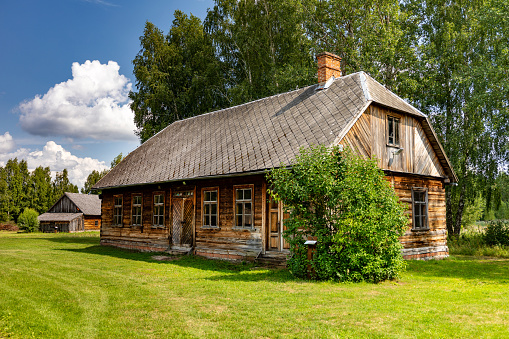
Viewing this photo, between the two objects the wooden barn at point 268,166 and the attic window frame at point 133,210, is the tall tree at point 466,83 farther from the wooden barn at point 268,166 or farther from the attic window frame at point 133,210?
the attic window frame at point 133,210

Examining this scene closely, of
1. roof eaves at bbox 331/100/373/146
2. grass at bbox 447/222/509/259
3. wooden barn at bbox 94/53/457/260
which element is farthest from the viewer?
grass at bbox 447/222/509/259

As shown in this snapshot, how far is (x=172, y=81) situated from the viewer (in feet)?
114

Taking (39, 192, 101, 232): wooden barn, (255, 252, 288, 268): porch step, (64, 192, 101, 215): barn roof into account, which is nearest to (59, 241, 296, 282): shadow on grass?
(255, 252, 288, 268): porch step

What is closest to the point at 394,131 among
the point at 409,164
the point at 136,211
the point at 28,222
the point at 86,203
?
the point at 409,164

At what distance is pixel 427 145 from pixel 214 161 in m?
8.89

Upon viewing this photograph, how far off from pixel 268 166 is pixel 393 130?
5403 millimetres

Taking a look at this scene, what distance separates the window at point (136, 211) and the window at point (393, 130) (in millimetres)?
12418

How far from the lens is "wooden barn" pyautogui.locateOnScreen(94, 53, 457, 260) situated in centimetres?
1431

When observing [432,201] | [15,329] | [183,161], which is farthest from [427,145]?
[15,329]

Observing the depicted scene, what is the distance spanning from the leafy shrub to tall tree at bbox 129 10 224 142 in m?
21.3

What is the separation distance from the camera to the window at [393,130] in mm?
15586

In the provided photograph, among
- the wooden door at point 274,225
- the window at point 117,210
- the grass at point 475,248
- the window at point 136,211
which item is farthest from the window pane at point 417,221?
the window at point 117,210

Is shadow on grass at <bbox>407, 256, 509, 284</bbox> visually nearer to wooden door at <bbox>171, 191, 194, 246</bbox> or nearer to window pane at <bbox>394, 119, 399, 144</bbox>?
window pane at <bbox>394, 119, 399, 144</bbox>

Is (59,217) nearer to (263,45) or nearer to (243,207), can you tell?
(263,45)
